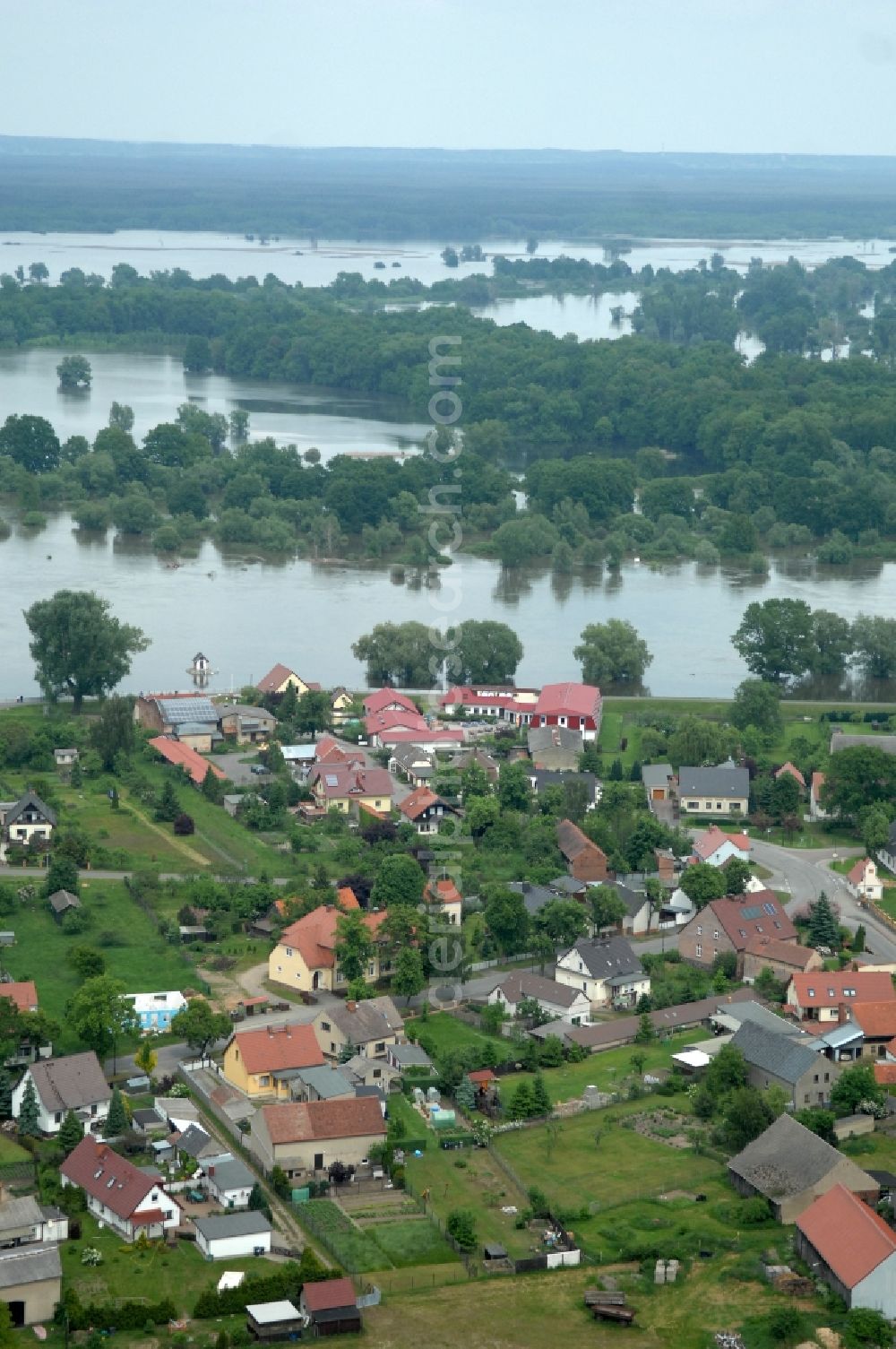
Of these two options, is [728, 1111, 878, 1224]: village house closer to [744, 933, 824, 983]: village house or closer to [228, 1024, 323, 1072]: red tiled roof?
[228, 1024, 323, 1072]: red tiled roof

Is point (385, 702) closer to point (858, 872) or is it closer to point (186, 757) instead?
point (186, 757)

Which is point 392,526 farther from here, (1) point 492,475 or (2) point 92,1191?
(2) point 92,1191

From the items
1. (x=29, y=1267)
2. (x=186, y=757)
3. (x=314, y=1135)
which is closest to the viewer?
(x=29, y=1267)

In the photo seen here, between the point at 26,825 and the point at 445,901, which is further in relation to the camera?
the point at 26,825

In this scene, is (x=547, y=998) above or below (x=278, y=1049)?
below

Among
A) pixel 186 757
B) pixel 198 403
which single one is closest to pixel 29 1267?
pixel 186 757

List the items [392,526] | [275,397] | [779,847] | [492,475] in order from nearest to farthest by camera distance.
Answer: [779,847]
[392,526]
[492,475]
[275,397]

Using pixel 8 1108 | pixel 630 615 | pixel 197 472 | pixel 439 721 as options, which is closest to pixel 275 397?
pixel 197 472

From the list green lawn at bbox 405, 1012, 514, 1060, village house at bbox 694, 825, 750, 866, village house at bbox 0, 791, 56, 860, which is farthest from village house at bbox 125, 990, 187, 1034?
village house at bbox 694, 825, 750, 866
